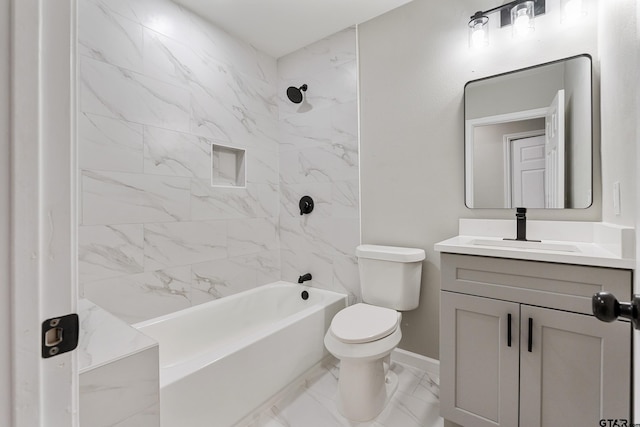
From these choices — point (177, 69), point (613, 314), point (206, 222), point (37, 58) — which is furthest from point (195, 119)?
point (613, 314)

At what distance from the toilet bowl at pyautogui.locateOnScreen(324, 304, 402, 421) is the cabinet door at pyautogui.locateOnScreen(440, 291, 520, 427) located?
0.30 meters

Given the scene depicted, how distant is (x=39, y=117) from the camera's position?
43 centimetres

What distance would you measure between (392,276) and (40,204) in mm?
1802

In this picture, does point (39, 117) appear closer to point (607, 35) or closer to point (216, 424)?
point (216, 424)

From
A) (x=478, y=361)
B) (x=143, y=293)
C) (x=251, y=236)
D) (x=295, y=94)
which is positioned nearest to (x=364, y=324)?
(x=478, y=361)

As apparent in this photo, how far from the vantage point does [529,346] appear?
123 centimetres

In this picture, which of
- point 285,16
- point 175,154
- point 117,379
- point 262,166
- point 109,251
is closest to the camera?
point 117,379

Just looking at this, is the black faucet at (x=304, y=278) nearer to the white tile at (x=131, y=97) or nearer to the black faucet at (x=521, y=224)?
the white tile at (x=131, y=97)

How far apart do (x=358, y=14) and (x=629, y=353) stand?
7.80 ft

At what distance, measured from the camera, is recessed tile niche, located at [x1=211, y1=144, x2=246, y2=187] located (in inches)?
91.7

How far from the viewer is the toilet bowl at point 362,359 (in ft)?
5.07

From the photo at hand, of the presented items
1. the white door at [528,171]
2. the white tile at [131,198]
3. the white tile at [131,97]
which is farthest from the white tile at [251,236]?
the white door at [528,171]

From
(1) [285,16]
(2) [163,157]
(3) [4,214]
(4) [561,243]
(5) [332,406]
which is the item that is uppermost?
(1) [285,16]

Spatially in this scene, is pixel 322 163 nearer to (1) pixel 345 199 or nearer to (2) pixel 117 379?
(1) pixel 345 199
